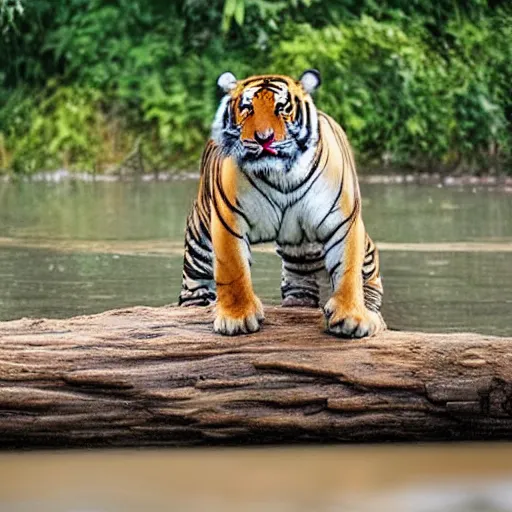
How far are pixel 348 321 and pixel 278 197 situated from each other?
31 centimetres

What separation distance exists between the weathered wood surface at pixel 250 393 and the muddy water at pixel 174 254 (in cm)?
166

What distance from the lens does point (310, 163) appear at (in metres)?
2.72

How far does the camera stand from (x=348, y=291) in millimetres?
2740

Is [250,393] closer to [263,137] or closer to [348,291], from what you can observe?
[348,291]

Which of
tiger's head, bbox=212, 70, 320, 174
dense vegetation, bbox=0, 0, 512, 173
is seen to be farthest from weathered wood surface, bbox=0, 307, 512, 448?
dense vegetation, bbox=0, 0, 512, 173

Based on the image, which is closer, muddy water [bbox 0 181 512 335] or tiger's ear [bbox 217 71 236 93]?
tiger's ear [bbox 217 71 236 93]

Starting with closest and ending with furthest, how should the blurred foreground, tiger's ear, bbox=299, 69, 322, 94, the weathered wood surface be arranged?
1. the blurred foreground
2. the weathered wood surface
3. tiger's ear, bbox=299, 69, 322, 94

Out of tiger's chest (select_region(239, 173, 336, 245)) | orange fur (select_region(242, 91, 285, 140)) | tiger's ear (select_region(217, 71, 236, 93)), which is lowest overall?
tiger's chest (select_region(239, 173, 336, 245))

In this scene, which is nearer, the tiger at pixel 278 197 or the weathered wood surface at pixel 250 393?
the weathered wood surface at pixel 250 393

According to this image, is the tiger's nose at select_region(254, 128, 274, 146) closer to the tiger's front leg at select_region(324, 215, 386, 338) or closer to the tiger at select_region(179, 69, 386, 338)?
the tiger at select_region(179, 69, 386, 338)

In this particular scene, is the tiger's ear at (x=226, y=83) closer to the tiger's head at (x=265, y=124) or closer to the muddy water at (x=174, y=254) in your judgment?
the tiger's head at (x=265, y=124)

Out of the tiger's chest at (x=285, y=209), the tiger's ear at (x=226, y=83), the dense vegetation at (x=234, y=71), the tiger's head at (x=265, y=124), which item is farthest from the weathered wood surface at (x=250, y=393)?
the dense vegetation at (x=234, y=71)

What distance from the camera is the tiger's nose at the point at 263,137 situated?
105 inches

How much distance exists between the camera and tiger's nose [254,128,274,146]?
2.66m
